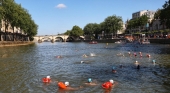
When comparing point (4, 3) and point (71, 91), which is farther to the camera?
point (4, 3)

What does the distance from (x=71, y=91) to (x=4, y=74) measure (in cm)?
1065

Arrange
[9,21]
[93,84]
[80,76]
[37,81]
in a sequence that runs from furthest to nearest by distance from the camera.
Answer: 1. [9,21]
2. [80,76]
3. [37,81]
4. [93,84]

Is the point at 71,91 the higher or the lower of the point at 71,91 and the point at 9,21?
the lower

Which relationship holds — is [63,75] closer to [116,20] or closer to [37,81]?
[37,81]

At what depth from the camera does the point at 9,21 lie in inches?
4050

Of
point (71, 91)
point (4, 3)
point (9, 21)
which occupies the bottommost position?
point (71, 91)

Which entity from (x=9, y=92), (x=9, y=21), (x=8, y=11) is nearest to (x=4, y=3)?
(x=8, y=11)

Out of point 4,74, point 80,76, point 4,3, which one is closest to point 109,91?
point 80,76

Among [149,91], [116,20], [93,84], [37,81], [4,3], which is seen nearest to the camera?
[149,91]

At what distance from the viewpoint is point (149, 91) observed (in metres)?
17.5

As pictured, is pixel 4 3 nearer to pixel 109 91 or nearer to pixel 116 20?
pixel 109 91

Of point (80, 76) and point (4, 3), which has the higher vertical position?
point (4, 3)

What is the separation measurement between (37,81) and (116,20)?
570ft

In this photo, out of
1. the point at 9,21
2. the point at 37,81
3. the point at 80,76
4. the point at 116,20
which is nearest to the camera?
the point at 37,81
